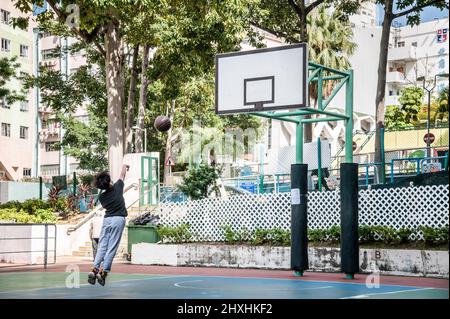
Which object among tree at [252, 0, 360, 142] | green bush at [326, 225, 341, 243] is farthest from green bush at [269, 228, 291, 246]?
tree at [252, 0, 360, 142]

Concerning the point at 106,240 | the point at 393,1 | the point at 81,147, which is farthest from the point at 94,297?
the point at 81,147

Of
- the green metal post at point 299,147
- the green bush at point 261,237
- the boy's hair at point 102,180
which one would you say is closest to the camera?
the boy's hair at point 102,180

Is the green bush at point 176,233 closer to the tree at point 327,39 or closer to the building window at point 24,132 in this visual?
the tree at point 327,39

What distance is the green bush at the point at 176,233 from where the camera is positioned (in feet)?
72.8

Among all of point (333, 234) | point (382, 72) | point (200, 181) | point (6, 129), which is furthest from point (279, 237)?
point (6, 129)

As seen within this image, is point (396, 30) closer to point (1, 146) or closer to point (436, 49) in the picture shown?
point (436, 49)

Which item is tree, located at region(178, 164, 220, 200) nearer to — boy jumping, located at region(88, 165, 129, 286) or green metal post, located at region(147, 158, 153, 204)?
green metal post, located at region(147, 158, 153, 204)

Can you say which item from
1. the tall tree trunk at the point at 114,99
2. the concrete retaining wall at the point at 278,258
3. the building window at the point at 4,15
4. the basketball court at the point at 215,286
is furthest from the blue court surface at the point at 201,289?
the building window at the point at 4,15

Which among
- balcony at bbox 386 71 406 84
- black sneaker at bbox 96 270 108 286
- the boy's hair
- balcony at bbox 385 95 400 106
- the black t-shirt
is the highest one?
balcony at bbox 386 71 406 84

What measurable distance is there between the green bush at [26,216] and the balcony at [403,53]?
150 ft

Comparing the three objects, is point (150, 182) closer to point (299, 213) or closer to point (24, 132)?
point (299, 213)

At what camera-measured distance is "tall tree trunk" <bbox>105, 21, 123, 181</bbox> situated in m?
28.0

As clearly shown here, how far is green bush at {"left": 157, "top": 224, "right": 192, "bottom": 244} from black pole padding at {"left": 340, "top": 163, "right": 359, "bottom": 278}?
7419 millimetres
